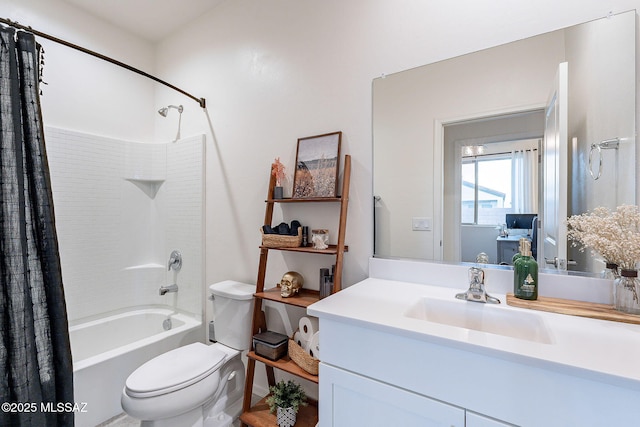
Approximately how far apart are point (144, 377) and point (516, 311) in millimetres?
1634

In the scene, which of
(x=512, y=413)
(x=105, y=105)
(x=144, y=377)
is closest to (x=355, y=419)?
(x=512, y=413)

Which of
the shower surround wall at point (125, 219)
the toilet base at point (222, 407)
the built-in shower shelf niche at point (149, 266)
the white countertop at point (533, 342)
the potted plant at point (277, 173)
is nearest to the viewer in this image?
the white countertop at point (533, 342)

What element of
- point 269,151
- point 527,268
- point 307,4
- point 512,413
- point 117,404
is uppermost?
point 307,4

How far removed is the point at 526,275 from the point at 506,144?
21.7 inches

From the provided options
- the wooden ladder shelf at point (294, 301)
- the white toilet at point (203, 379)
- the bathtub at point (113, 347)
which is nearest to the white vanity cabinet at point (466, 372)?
the wooden ladder shelf at point (294, 301)

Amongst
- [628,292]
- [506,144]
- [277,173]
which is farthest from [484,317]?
[277,173]

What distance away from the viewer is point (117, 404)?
1.76 meters

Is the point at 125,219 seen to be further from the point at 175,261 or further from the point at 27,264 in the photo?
the point at 27,264

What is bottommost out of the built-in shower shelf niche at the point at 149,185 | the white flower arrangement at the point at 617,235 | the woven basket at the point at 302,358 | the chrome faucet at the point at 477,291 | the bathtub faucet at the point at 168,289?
the woven basket at the point at 302,358

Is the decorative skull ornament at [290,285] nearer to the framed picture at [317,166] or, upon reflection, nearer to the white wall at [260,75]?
the white wall at [260,75]

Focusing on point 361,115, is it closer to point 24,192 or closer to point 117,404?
point 24,192

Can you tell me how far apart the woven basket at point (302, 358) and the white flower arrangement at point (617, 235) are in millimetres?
1156

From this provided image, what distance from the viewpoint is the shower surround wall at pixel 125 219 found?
2107 millimetres

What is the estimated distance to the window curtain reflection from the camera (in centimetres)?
109
